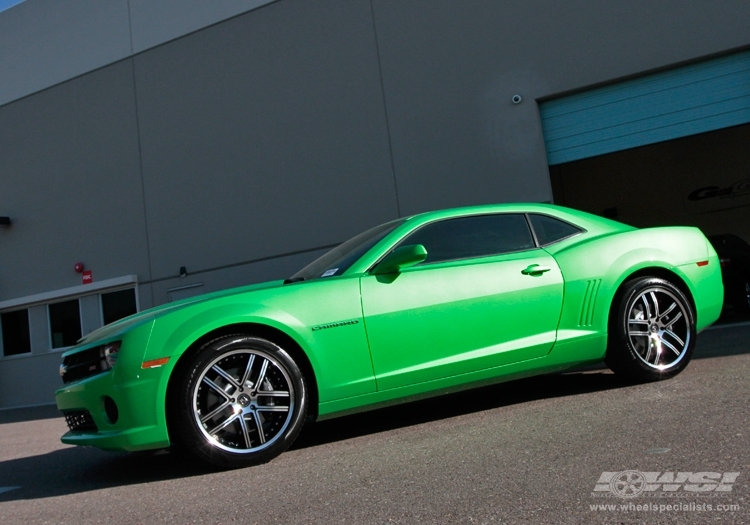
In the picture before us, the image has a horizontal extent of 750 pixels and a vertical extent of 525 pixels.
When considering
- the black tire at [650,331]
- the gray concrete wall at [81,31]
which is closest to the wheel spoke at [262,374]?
the black tire at [650,331]

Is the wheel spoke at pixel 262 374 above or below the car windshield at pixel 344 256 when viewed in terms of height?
below

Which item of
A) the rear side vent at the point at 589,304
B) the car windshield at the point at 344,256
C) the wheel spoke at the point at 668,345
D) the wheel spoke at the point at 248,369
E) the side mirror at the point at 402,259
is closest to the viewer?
the wheel spoke at the point at 248,369

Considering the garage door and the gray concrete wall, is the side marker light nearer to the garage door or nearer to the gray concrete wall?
the garage door

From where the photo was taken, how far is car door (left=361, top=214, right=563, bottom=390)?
4574mm

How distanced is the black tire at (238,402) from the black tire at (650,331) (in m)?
2.21

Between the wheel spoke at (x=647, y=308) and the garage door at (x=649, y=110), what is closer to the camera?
the wheel spoke at (x=647, y=308)

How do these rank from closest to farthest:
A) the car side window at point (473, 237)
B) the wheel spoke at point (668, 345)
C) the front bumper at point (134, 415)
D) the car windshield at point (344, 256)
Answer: the front bumper at point (134, 415) < the car windshield at point (344, 256) < the car side window at point (473, 237) < the wheel spoke at point (668, 345)

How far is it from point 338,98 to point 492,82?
2.72m

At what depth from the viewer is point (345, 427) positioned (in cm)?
532

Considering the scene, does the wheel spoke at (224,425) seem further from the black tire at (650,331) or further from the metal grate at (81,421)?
the black tire at (650,331)

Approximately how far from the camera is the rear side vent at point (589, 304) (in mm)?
5109

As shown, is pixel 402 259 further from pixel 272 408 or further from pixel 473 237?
pixel 272 408

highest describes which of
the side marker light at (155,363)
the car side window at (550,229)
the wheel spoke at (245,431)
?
the car side window at (550,229)

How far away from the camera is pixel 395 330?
4.57 meters
